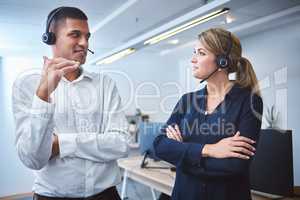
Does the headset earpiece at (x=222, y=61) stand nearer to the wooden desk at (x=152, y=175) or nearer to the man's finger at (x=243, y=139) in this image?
the man's finger at (x=243, y=139)

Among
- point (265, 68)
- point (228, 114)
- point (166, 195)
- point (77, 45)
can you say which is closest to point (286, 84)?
point (265, 68)

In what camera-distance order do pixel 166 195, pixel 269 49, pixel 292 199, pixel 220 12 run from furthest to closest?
1. pixel 269 49
2. pixel 166 195
3. pixel 292 199
4. pixel 220 12

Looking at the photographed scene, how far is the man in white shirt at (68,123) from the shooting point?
101 centimetres

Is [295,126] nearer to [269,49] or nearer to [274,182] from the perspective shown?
[269,49]

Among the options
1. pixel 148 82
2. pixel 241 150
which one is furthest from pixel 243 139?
pixel 148 82

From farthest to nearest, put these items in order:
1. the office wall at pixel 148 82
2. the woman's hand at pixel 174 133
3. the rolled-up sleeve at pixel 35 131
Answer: the office wall at pixel 148 82
the woman's hand at pixel 174 133
the rolled-up sleeve at pixel 35 131

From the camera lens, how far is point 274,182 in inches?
78.9

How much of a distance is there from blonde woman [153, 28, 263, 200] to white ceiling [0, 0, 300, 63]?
3.56 feet

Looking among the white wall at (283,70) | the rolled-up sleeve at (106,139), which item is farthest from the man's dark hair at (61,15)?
the white wall at (283,70)

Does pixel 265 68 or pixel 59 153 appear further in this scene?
pixel 265 68

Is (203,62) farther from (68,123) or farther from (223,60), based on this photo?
(68,123)

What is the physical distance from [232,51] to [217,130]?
428 millimetres

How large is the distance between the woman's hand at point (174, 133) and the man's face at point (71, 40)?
2.17 ft

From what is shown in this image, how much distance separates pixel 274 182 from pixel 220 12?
4.32 feet
